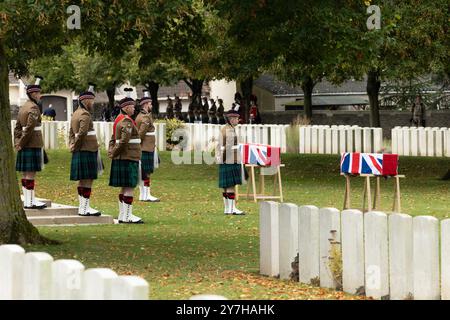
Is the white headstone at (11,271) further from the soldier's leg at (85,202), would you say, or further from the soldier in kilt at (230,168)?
the soldier in kilt at (230,168)

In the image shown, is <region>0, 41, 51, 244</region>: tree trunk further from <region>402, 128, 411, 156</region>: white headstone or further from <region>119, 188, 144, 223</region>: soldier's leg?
<region>402, 128, 411, 156</region>: white headstone

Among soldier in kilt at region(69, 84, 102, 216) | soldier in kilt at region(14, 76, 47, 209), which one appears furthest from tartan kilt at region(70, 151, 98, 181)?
Result: soldier in kilt at region(14, 76, 47, 209)

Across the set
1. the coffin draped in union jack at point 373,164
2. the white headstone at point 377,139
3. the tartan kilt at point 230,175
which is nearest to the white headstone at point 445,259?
the coffin draped in union jack at point 373,164

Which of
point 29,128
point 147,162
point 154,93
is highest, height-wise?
point 154,93

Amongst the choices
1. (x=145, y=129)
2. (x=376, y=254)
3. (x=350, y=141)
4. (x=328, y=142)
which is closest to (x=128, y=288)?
(x=376, y=254)

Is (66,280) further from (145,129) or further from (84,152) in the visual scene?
(145,129)

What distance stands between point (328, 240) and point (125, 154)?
24.9 ft

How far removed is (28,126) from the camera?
20.5 metres

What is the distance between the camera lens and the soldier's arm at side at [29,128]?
20.5 meters

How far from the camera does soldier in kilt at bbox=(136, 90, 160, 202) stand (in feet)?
76.0

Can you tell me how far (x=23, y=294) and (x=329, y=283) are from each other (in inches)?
205

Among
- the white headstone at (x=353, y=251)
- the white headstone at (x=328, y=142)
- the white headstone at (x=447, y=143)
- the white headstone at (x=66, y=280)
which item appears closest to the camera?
the white headstone at (x=66, y=280)

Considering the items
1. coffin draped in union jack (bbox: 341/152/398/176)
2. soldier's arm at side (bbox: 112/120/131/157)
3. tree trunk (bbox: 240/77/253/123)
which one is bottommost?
coffin draped in union jack (bbox: 341/152/398/176)

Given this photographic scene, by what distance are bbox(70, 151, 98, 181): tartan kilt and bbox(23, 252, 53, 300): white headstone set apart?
39.7 feet
